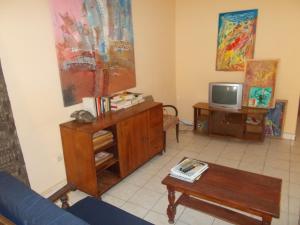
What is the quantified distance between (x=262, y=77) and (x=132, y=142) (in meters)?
2.26

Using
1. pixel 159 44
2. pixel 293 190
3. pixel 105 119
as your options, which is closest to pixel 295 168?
pixel 293 190

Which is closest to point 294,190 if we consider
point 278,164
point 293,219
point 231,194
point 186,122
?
point 293,219

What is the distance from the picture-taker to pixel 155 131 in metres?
3.13

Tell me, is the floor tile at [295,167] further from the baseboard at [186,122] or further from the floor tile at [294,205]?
the baseboard at [186,122]

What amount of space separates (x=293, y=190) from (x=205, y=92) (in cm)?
221

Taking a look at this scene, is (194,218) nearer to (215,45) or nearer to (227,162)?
(227,162)

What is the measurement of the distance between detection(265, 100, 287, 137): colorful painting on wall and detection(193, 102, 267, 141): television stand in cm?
17

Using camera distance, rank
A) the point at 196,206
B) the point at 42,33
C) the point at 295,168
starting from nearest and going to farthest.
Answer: the point at 196,206
the point at 42,33
the point at 295,168

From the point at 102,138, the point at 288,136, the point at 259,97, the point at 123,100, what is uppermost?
the point at 123,100

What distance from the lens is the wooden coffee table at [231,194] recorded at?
1.57m

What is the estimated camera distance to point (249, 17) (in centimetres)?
356

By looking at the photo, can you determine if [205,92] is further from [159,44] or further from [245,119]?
[159,44]

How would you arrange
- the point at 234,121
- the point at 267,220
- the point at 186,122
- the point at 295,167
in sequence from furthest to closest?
the point at 186,122 → the point at 234,121 → the point at 295,167 → the point at 267,220

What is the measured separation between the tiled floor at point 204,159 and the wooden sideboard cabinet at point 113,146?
16 cm
